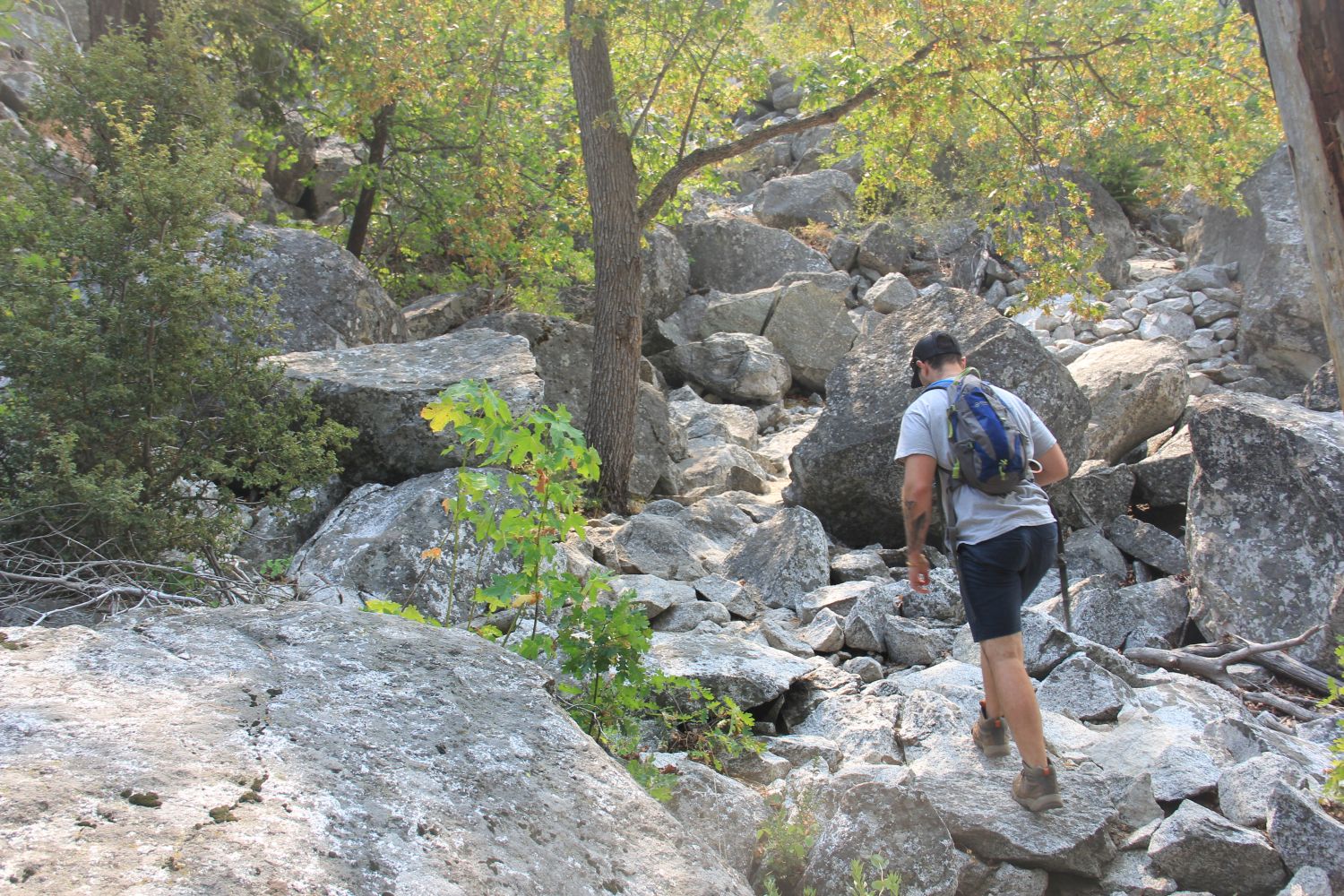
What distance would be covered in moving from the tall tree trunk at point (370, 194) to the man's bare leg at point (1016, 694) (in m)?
9.22

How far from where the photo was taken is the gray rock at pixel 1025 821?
315 cm

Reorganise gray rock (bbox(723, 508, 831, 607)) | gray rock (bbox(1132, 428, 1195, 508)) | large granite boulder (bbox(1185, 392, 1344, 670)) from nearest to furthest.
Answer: large granite boulder (bbox(1185, 392, 1344, 670))
gray rock (bbox(723, 508, 831, 607))
gray rock (bbox(1132, 428, 1195, 508))

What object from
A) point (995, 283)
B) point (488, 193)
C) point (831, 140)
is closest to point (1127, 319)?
point (995, 283)

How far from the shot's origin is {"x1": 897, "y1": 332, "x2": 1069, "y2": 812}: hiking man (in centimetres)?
349

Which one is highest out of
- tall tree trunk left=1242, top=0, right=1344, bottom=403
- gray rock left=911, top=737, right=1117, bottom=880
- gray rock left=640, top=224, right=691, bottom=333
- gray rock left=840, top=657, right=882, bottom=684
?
gray rock left=640, top=224, right=691, bottom=333

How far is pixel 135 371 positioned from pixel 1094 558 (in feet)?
20.5

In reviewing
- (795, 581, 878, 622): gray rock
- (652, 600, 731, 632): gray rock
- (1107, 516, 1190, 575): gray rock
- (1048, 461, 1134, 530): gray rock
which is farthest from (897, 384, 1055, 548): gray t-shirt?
(1048, 461, 1134, 530): gray rock

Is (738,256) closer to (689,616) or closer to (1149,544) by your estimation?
(1149,544)

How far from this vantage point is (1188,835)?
3.06 meters

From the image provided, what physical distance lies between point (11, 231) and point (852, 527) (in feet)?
20.1

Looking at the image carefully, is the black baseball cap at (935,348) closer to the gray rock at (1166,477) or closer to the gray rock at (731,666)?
the gray rock at (731,666)

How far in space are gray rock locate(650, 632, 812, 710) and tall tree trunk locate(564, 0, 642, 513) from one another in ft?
11.9

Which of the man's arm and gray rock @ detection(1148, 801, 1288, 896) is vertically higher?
the man's arm

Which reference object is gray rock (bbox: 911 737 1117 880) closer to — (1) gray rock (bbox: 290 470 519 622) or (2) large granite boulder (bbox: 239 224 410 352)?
(1) gray rock (bbox: 290 470 519 622)
